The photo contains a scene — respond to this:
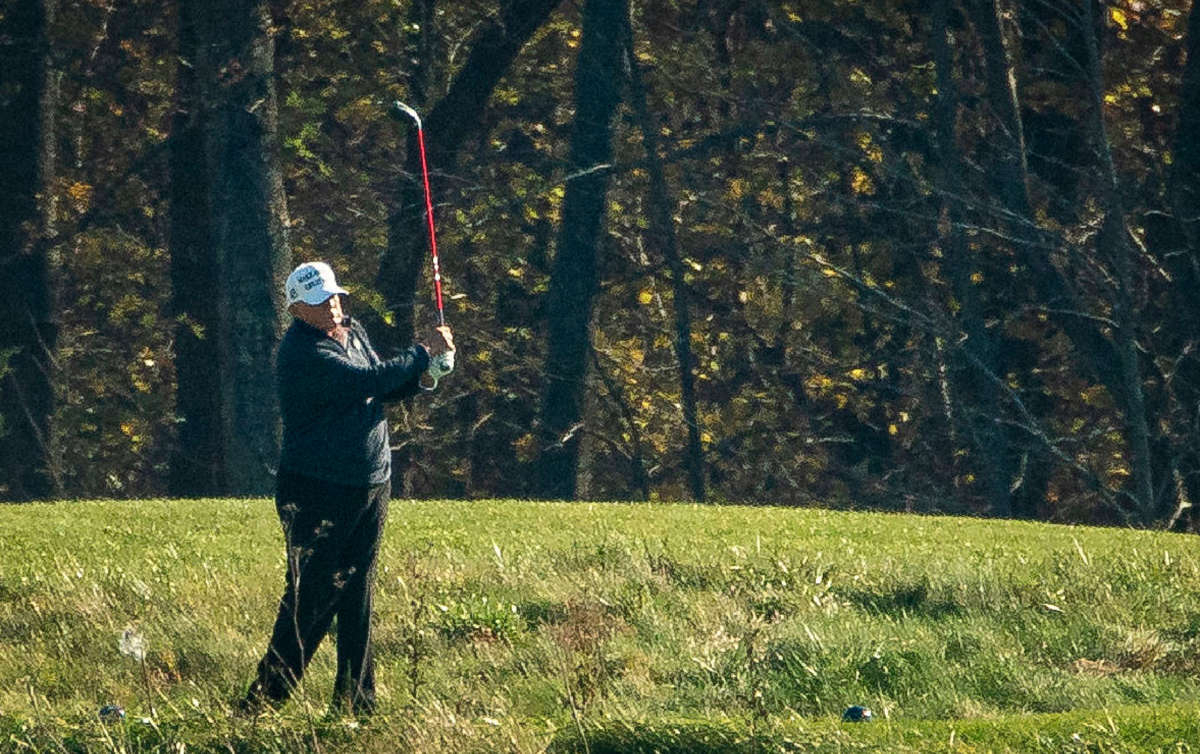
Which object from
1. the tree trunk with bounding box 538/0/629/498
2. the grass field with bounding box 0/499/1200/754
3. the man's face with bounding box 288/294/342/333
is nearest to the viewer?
the grass field with bounding box 0/499/1200/754

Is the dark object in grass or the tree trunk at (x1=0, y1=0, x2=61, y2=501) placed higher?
the tree trunk at (x1=0, y1=0, x2=61, y2=501)

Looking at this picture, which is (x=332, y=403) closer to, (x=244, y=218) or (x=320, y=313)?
A: (x=320, y=313)

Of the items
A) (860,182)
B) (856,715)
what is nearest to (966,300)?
(860,182)

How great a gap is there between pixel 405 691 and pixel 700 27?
60.7 ft

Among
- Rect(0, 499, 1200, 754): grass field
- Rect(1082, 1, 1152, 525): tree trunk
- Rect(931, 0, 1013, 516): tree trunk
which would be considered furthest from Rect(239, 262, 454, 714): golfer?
Rect(931, 0, 1013, 516): tree trunk

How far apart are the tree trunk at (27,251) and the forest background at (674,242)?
4cm

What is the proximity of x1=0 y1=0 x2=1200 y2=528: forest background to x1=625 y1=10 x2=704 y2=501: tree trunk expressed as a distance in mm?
63

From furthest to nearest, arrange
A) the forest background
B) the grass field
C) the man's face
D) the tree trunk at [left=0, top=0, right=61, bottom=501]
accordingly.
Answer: the forest background
the tree trunk at [left=0, top=0, right=61, bottom=501]
the man's face
the grass field

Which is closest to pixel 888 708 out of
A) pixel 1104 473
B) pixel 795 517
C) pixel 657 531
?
pixel 657 531

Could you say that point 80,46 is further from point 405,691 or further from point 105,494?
point 405,691

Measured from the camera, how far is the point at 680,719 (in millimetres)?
8102

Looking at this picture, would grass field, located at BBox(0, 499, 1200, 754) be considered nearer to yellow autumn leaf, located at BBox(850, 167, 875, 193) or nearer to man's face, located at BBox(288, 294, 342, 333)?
man's face, located at BBox(288, 294, 342, 333)

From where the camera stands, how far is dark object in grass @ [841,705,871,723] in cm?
824

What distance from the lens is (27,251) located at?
939 inches
